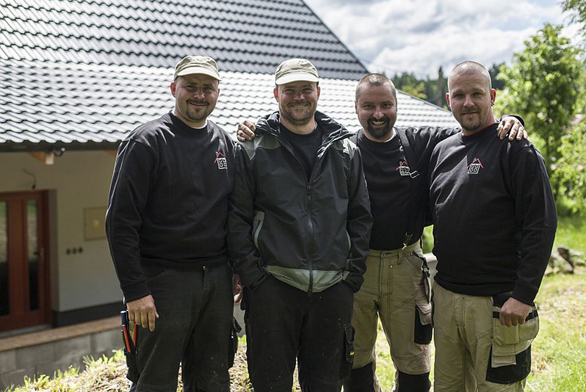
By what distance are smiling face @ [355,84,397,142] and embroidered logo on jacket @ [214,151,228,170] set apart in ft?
3.16

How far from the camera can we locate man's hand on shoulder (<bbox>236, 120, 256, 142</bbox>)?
341 cm

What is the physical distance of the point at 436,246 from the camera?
11.7 ft

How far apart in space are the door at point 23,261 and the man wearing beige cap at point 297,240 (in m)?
7.29

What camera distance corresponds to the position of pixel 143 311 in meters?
3.05

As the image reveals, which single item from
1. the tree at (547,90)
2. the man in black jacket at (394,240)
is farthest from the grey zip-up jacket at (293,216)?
the tree at (547,90)

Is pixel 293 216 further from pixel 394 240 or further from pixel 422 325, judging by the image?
pixel 422 325

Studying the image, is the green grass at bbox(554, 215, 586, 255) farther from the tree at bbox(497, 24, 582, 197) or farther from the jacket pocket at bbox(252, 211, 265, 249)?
the jacket pocket at bbox(252, 211, 265, 249)

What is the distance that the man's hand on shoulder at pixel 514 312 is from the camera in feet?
10.4

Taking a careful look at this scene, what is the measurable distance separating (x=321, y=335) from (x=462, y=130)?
1466 mm

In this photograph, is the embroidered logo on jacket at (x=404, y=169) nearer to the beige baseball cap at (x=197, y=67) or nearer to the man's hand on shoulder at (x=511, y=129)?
the man's hand on shoulder at (x=511, y=129)

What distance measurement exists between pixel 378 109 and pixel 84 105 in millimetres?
5088

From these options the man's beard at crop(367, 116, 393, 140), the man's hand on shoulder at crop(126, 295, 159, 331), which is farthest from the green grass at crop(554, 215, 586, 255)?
the man's hand on shoulder at crop(126, 295, 159, 331)

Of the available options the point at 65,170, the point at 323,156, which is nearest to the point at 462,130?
the point at 323,156

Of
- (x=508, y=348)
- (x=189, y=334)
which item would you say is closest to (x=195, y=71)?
(x=189, y=334)
